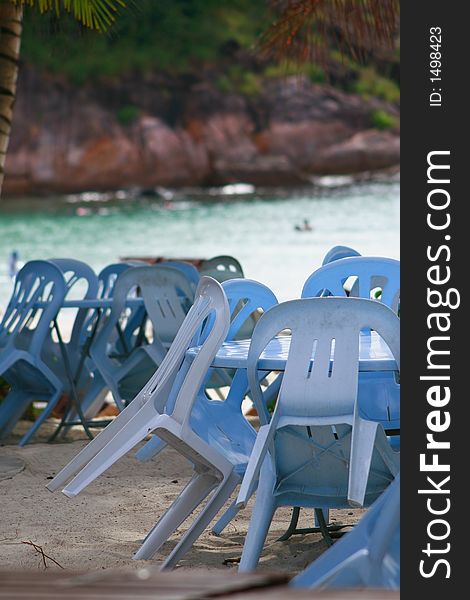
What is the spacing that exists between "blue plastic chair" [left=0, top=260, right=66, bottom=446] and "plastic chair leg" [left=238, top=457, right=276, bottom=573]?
9.04ft

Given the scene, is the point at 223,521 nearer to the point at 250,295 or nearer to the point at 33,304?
the point at 250,295

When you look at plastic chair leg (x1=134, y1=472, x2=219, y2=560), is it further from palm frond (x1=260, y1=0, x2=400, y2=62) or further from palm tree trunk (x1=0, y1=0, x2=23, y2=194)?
palm frond (x1=260, y1=0, x2=400, y2=62)

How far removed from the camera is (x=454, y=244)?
2332 mm

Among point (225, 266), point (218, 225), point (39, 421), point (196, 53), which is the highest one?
point (196, 53)

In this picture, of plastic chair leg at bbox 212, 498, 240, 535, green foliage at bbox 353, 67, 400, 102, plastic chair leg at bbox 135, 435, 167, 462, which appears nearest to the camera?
plastic chair leg at bbox 212, 498, 240, 535

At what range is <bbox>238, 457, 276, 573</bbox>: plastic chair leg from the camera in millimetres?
3699

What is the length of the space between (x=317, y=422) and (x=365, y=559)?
4.46 ft

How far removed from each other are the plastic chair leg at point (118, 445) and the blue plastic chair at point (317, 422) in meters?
0.40

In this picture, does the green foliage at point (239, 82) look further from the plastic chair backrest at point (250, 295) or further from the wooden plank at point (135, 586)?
the wooden plank at point (135, 586)

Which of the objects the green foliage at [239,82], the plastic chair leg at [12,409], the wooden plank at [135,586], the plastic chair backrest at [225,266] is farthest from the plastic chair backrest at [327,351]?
the green foliage at [239,82]

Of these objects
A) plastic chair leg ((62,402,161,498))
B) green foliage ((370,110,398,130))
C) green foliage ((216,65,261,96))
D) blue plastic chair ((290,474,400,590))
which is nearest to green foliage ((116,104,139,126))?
green foliage ((216,65,261,96))

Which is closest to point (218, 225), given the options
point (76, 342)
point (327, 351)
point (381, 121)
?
point (381, 121)

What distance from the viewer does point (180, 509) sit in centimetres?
410

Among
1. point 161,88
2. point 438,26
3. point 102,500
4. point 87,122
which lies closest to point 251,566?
point 102,500
